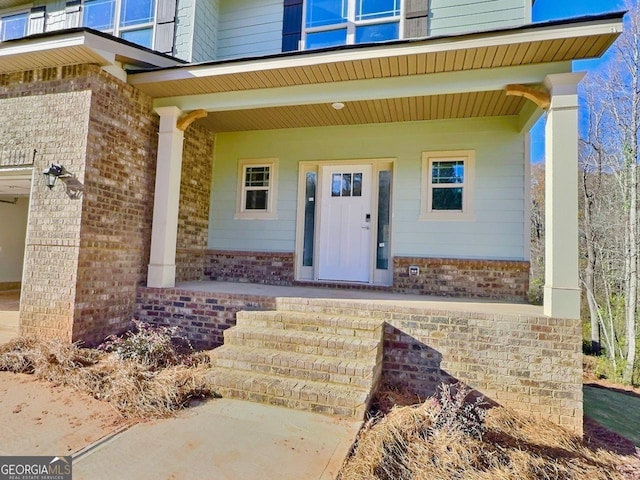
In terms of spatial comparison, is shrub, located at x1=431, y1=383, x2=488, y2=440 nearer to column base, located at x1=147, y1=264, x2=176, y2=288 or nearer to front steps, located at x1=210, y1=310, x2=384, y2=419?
front steps, located at x1=210, y1=310, x2=384, y2=419

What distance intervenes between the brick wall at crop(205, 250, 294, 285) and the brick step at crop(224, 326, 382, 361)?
2.58 m

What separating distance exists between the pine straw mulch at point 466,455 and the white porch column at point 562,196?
1.28 metres

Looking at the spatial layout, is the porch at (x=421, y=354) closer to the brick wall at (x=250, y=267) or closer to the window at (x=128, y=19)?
the brick wall at (x=250, y=267)

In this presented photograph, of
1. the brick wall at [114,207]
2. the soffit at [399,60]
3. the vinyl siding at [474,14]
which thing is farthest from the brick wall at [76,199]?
the vinyl siding at [474,14]

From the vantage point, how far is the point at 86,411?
122 inches

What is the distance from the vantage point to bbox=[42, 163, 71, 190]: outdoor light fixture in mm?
4531

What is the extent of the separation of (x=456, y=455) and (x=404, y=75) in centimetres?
411

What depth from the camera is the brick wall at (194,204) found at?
21.1ft

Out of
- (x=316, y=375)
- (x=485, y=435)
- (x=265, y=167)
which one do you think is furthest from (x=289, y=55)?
(x=485, y=435)

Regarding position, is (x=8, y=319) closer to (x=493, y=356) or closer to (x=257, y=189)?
(x=257, y=189)

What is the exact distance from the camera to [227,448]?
2578mm

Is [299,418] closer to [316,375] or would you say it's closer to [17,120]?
[316,375]

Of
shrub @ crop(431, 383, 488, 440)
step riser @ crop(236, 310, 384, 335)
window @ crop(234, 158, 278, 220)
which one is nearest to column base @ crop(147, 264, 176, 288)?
step riser @ crop(236, 310, 384, 335)

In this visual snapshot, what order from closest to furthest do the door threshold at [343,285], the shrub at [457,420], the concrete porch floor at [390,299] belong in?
the shrub at [457,420] < the concrete porch floor at [390,299] < the door threshold at [343,285]
